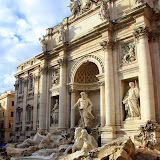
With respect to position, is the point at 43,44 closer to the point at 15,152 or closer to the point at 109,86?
the point at 109,86

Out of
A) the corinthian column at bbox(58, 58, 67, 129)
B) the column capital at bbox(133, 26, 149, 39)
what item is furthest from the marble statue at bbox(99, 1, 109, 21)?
the corinthian column at bbox(58, 58, 67, 129)

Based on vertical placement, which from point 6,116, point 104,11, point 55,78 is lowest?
point 6,116

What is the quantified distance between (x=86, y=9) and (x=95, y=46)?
4.10m

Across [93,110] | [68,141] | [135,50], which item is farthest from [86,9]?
[68,141]

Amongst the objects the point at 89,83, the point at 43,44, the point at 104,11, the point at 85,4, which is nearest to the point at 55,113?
the point at 89,83

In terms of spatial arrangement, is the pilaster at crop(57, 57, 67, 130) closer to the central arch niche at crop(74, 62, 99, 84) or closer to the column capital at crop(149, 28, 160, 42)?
the central arch niche at crop(74, 62, 99, 84)

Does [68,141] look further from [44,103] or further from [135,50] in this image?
[135,50]

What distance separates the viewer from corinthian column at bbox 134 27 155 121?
1386 centimetres

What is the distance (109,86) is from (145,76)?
9.49ft

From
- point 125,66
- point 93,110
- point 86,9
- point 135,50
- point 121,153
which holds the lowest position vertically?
point 121,153

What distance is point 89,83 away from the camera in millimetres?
20203

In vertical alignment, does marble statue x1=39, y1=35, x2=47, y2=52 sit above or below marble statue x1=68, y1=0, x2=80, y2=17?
below

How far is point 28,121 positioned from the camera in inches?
1008

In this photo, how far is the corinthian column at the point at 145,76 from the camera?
546 inches
